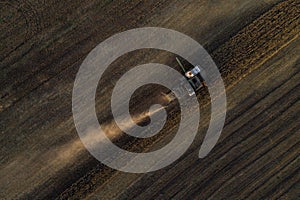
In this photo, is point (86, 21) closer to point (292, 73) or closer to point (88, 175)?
point (88, 175)

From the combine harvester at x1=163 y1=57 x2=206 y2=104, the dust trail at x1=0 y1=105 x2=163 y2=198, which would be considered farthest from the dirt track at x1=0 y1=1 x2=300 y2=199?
the combine harvester at x1=163 y1=57 x2=206 y2=104

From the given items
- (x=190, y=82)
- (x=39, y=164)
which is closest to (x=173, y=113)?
(x=190, y=82)

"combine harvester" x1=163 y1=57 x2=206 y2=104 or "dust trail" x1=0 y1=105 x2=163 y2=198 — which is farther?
"combine harvester" x1=163 y1=57 x2=206 y2=104

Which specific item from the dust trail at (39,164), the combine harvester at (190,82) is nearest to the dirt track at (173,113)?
the dust trail at (39,164)

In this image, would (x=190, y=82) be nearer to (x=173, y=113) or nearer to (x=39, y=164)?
(x=173, y=113)

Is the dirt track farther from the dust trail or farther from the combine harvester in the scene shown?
the combine harvester

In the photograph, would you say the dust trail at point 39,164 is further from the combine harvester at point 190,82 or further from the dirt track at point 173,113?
the combine harvester at point 190,82
